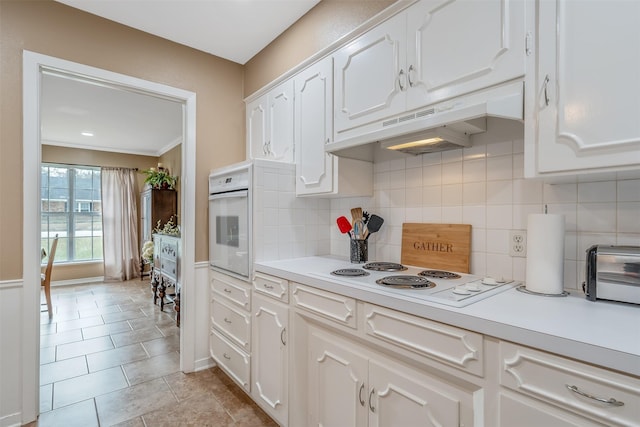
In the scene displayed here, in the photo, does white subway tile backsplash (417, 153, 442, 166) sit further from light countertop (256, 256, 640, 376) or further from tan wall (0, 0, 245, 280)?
tan wall (0, 0, 245, 280)

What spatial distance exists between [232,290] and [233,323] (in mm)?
235

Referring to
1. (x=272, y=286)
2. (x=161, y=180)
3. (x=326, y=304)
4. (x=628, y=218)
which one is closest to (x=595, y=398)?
(x=628, y=218)

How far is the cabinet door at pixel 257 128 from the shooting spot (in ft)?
8.26

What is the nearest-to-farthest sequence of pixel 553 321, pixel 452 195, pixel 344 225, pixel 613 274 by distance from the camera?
1. pixel 553 321
2. pixel 613 274
3. pixel 452 195
4. pixel 344 225

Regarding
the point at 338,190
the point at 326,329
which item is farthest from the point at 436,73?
the point at 326,329

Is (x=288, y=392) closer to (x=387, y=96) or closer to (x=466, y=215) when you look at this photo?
(x=466, y=215)

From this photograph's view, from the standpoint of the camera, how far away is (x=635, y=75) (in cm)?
89

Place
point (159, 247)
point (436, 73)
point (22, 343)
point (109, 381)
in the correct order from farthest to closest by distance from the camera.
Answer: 1. point (159, 247)
2. point (109, 381)
3. point (22, 343)
4. point (436, 73)

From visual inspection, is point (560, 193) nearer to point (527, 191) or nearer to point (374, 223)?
point (527, 191)

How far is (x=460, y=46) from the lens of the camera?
50.7 inches

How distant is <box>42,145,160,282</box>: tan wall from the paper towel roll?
6.83 meters

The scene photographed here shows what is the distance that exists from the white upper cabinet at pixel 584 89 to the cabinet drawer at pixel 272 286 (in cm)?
127

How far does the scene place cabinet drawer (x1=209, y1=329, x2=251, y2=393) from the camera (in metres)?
2.05

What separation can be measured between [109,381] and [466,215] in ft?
9.04
